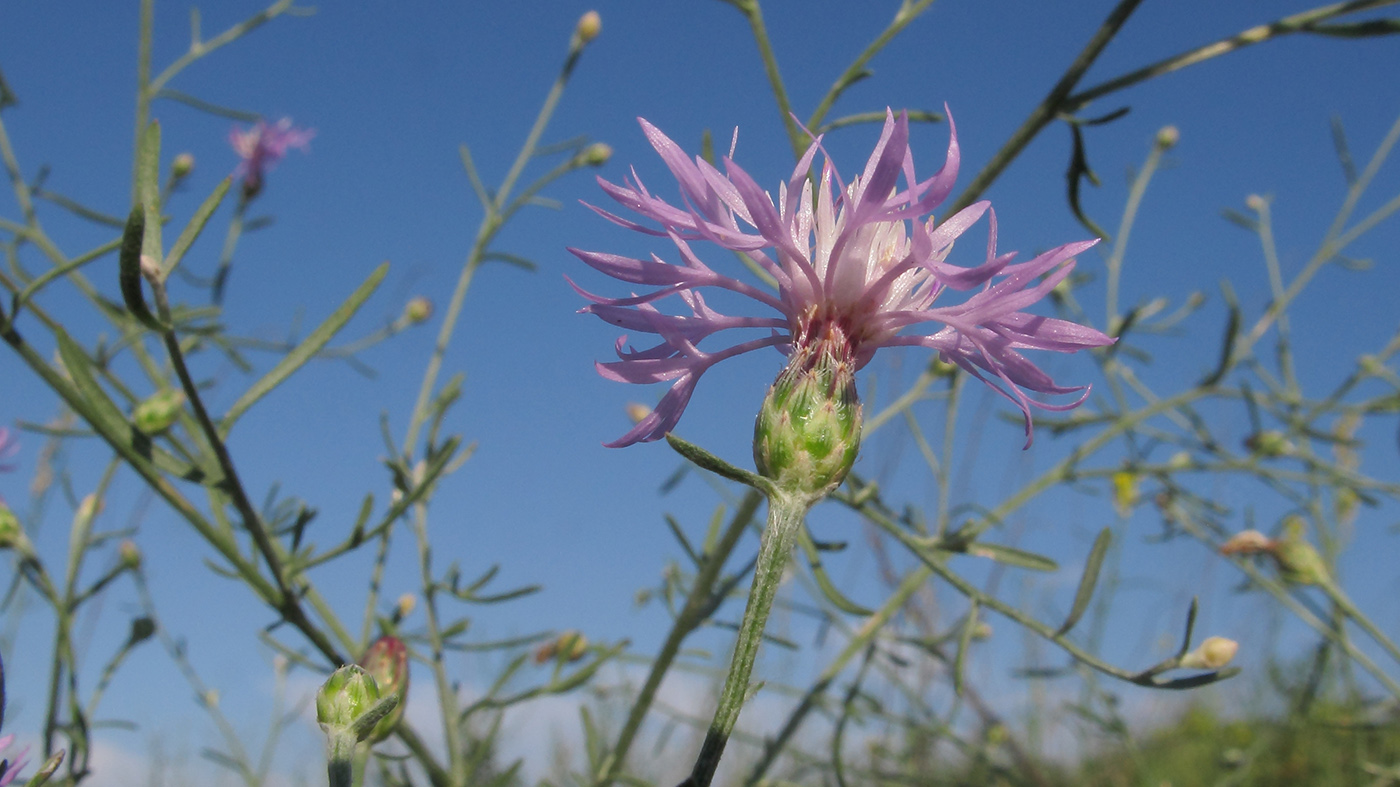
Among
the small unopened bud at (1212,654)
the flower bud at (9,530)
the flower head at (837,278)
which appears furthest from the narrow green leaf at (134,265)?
the small unopened bud at (1212,654)

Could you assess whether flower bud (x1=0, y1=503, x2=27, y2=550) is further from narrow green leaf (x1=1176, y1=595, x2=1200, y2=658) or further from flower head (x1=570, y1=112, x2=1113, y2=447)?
narrow green leaf (x1=1176, y1=595, x2=1200, y2=658)

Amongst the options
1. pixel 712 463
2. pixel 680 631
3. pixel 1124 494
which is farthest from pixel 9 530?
pixel 1124 494

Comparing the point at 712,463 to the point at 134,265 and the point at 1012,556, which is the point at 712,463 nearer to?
the point at 134,265

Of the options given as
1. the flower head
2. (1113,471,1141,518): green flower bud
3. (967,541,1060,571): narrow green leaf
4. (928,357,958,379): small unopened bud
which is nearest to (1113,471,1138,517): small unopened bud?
(1113,471,1141,518): green flower bud

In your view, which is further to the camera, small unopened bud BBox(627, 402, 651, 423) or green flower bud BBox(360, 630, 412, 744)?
small unopened bud BBox(627, 402, 651, 423)

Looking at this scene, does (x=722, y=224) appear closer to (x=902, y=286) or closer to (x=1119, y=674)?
(x=902, y=286)

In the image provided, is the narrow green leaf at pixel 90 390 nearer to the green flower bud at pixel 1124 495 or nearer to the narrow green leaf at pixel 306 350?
the narrow green leaf at pixel 306 350
